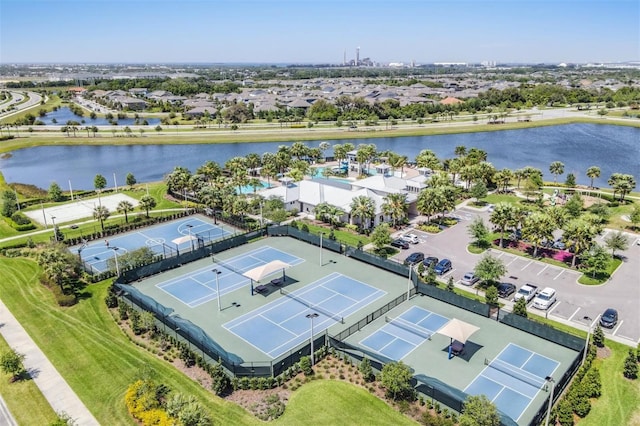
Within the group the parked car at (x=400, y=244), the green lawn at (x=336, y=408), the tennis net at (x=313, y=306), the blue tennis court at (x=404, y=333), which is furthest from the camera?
the parked car at (x=400, y=244)

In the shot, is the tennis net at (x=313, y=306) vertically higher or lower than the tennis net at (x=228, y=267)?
lower

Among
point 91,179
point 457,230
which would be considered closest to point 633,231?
point 457,230

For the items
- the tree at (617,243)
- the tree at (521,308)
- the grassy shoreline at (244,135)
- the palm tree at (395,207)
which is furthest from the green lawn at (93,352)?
the grassy shoreline at (244,135)

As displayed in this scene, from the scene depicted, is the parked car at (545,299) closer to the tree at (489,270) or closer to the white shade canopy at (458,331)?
the tree at (489,270)

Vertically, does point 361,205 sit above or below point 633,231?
above

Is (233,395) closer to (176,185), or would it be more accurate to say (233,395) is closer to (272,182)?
(176,185)

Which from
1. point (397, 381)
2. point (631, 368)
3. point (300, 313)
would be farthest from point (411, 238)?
point (397, 381)
